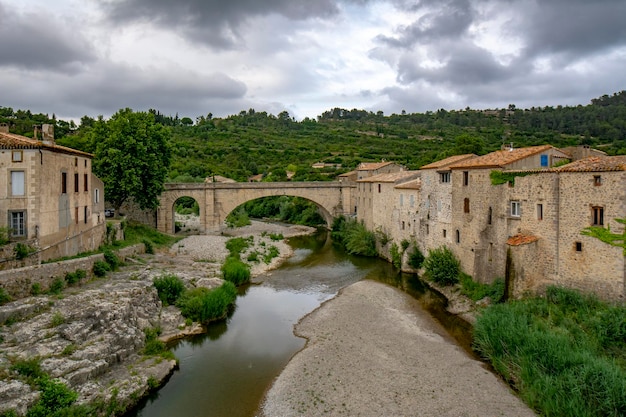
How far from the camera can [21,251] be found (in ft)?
57.4

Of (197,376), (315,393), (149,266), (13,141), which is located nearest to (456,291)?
(315,393)

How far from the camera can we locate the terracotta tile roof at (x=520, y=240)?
20.6 meters

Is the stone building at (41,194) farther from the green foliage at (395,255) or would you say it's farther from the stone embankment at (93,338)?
the green foliage at (395,255)

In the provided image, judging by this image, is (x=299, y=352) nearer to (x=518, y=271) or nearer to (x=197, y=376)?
(x=197, y=376)

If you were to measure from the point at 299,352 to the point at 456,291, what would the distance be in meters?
11.4

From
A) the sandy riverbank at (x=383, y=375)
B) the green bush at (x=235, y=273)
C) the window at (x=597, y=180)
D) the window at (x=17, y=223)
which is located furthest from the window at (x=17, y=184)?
the window at (x=597, y=180)

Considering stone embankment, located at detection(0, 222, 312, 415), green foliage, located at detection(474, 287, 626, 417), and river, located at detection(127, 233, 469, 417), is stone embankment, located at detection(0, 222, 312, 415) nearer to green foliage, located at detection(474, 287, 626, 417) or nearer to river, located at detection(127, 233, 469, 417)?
river, located at detection(127, 233, 469, 417)

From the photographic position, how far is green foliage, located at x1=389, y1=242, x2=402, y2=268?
3293cm

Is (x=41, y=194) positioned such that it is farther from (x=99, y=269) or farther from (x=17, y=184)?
(x=99, y=269)

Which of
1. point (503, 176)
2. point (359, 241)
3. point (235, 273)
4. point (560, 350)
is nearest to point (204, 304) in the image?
point (235, 273)

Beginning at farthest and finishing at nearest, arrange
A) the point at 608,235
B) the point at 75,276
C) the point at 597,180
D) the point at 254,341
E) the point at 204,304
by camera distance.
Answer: the point at 204,304 → the point at 254,341 → the point at 75,276 → the point at 597,180 → the point at 608,235

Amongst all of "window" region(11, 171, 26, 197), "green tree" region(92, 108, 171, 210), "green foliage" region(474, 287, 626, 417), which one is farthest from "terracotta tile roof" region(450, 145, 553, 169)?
"green tree" region(92, 108, 171, 210)

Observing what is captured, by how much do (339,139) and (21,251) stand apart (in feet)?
338

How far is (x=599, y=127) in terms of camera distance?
86.2 meters
